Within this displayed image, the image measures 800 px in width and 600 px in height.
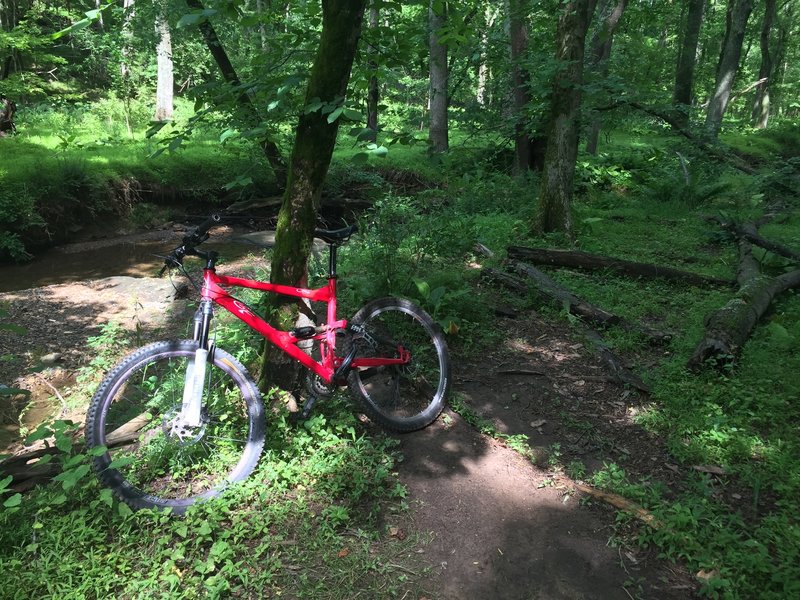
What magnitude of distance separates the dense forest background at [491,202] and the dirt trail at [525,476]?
6.4 inches

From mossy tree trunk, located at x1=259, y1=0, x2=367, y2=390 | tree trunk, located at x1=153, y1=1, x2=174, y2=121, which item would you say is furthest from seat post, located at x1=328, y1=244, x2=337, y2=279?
tree trunk, located at x1=153, y1=1, x2=174, y2=121

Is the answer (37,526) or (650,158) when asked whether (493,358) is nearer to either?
(37,526)

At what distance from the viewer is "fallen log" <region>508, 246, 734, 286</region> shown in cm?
671

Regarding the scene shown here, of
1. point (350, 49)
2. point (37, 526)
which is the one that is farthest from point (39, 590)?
point (350, 49)

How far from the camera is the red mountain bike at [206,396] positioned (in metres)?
2.88

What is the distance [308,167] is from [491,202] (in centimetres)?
810

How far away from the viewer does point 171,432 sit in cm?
306

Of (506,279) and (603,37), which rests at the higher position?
(603,37)

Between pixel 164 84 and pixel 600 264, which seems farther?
pixel 164 84

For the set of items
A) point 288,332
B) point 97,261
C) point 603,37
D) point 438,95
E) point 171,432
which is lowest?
point 97,261

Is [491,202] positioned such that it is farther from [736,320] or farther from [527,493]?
[527,493]

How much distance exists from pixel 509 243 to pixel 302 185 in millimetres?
5365

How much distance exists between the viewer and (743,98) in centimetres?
3972

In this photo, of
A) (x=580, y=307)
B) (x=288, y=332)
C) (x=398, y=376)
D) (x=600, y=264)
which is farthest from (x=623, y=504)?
→ (x=600, y=264)
